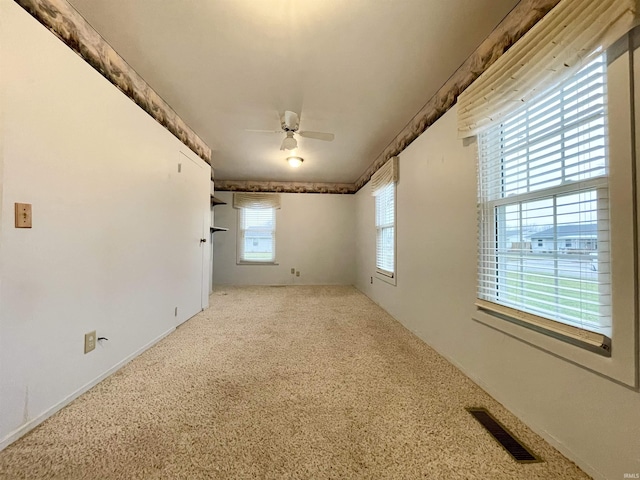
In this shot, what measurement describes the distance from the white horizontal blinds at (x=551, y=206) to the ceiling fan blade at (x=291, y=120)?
1.75m

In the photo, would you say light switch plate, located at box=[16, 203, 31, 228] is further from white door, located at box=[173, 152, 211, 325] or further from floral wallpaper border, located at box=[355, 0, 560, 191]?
floral wallpaper border, located at box=[355, 0, 560, 191]

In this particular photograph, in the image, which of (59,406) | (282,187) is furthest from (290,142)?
(282,187)

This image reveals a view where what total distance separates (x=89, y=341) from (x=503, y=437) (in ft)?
8.24

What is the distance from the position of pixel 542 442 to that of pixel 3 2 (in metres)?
3.33

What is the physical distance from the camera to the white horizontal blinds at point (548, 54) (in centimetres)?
97

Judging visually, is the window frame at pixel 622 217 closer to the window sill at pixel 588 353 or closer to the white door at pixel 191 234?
the window sill at pixel 588 353

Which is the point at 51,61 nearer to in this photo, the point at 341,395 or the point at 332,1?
the point at 332,1

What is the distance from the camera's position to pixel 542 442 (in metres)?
1.23

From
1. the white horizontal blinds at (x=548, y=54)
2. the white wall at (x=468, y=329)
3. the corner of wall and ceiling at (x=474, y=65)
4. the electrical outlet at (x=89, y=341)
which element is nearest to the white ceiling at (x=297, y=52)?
the corner of wall and ceiling at (x=474, y=65)

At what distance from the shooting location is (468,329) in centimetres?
182

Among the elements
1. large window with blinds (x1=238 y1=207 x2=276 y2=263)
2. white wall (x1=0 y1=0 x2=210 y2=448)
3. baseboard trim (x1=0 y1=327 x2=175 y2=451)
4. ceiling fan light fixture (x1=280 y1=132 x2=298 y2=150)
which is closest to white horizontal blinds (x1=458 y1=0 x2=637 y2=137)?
ceiling fan light fixture (x1=280 y1=132 x2=298 y2=150)

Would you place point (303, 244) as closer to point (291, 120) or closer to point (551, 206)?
point (291, 120)

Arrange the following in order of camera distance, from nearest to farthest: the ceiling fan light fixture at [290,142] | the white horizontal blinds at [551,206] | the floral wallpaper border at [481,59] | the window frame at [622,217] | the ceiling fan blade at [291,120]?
the window frame at [622,217]
the white horizontal blinds at [551,206]
the floral wallpaper border at [481,59]
the ceiling fan blade at [291,120]
the ceiling fan light fixture at [290,142]

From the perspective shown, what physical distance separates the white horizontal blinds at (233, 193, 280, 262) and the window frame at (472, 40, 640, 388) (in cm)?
525
